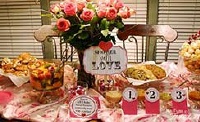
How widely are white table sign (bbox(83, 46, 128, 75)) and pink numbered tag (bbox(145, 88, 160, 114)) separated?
0.73 feet

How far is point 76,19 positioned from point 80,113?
0.49 metres

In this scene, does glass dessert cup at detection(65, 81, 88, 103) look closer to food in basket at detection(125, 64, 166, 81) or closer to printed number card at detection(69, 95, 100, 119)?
printed number card at detection(69, 95, 100, 119)

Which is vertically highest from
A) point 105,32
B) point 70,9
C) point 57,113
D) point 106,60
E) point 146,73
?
point 70,9

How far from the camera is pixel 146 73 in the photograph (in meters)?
1.80

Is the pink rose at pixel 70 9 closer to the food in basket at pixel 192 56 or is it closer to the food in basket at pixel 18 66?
the food in basket at pixel 18 66

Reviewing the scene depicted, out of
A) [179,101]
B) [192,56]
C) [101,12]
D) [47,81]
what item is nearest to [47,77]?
[47,81]

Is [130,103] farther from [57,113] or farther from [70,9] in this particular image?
[70,9]

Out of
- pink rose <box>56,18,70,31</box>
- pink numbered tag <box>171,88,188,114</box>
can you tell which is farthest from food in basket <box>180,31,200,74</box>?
pink rose <box>56,18,70,31</box>

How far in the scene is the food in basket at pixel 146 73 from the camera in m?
1.78

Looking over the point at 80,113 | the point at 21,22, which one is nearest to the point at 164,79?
the point at 80,113

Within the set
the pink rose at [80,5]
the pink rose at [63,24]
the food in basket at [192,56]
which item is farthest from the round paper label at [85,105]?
the food in basket at [192,56]

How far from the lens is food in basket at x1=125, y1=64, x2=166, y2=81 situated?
1778mm

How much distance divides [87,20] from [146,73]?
0.48 m

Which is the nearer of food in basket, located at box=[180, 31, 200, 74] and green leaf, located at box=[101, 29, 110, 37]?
green leaf, located at box=[101, 29, 110, 37]
